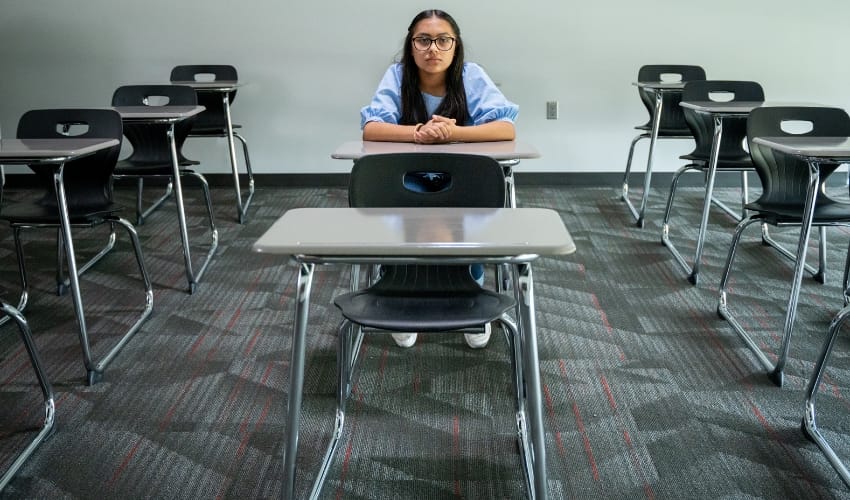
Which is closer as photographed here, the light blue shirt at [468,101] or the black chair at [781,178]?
the black chair at [781,178]

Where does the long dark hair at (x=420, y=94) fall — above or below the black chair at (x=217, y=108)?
above

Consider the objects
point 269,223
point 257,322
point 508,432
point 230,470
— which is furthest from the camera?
point 269,223

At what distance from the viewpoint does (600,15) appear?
527cm

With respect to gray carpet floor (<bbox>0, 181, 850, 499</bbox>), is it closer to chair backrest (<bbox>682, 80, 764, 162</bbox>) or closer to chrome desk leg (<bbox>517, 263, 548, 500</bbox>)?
chrome desk leg (<bbox>517, 263, 548, 500</bbox>)

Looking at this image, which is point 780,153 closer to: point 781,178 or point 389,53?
point 781,178

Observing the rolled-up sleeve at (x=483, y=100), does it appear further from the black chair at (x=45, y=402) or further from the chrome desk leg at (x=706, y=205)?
the black chair at (x=45, y=402)

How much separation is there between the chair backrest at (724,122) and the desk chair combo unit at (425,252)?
219 centimetres

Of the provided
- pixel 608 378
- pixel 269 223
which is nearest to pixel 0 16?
pixel 269 223

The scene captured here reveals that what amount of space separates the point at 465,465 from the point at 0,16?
4.95m

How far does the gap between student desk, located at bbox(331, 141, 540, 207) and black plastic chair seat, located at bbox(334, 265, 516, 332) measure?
0.55m

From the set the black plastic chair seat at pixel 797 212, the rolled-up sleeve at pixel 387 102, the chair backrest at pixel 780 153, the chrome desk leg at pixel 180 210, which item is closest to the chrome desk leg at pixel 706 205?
the chair backrest at pixel 780 153

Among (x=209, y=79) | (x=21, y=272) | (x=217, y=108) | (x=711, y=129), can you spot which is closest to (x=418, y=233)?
(x=21, y=272)

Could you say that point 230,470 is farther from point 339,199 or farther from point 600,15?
point 600,15

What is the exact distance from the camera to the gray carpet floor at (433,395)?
2.01 metres
